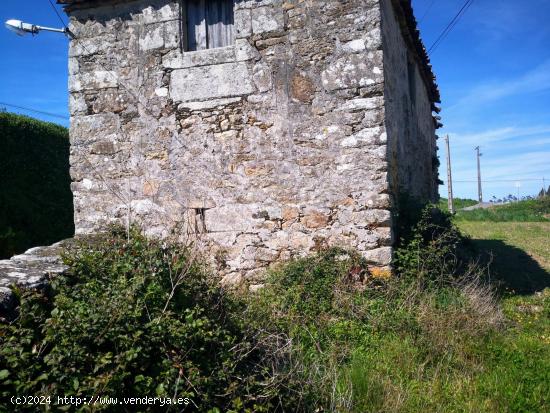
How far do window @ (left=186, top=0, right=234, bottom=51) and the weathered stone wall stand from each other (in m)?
1.98

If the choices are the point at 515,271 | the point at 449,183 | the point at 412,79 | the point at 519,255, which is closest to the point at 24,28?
the point at 412,79

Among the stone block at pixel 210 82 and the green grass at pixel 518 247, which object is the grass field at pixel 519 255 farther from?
the stone block at pixel 210 82

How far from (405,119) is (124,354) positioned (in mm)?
6343

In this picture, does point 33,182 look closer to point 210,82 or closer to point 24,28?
point 24,28

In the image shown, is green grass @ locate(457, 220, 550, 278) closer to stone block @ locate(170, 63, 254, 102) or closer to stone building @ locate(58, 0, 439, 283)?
stone building @ locate(58, 0, 439, 283)

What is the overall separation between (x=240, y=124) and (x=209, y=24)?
58.2 inches

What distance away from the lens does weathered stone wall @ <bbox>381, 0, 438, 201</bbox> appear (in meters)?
5.96

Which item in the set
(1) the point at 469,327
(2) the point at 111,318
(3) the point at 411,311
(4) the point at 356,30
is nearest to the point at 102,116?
(4) the point at 356,30

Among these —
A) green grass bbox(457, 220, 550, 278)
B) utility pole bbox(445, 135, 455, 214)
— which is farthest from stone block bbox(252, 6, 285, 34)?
utility pole bbox(445, 135, 455, 214)

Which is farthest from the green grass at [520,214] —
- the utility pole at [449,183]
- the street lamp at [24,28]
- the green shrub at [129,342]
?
the green shrub at [129,342]

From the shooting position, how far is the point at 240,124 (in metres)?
5.87

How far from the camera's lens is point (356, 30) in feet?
18.1

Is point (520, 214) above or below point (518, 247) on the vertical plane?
above

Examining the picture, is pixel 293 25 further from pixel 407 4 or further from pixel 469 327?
pixel 469 327
